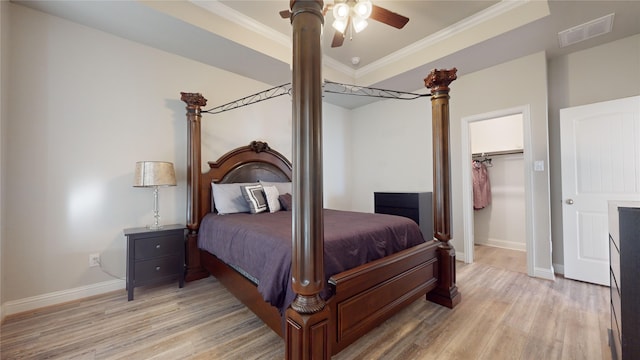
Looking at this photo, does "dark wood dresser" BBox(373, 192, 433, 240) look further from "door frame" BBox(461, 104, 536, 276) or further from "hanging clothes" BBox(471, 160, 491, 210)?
"hanging clothes" BBox(471, 160, 491, 210)

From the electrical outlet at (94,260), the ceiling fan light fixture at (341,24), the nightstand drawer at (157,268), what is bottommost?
the nightstand drawer at (157,268)

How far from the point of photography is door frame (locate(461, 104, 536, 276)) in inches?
117

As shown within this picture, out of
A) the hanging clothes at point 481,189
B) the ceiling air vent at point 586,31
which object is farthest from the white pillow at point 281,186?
the ceiling air vent at point 586,31

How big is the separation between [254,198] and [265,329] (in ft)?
4.79

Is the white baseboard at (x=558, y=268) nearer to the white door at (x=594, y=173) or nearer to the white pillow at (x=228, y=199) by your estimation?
the white door at (x=594, y=173)

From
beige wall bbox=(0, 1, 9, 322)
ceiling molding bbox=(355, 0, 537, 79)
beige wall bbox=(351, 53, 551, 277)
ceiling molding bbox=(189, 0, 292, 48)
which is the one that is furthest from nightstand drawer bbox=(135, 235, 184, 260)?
ceiling molding bbox=(355, 0, 537, 79)

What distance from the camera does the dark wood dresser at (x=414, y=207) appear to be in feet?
11.9

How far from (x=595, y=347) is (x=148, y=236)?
3617mm

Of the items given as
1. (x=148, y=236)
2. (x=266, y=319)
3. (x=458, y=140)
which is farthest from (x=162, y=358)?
(x=458, y=140)

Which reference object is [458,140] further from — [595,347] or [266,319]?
[266,319]

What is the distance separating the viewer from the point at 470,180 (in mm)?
3486

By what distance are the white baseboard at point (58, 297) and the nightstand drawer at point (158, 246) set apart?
0.55 m

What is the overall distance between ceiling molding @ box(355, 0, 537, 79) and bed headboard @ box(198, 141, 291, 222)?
2.02 m

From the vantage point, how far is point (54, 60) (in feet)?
7.67
